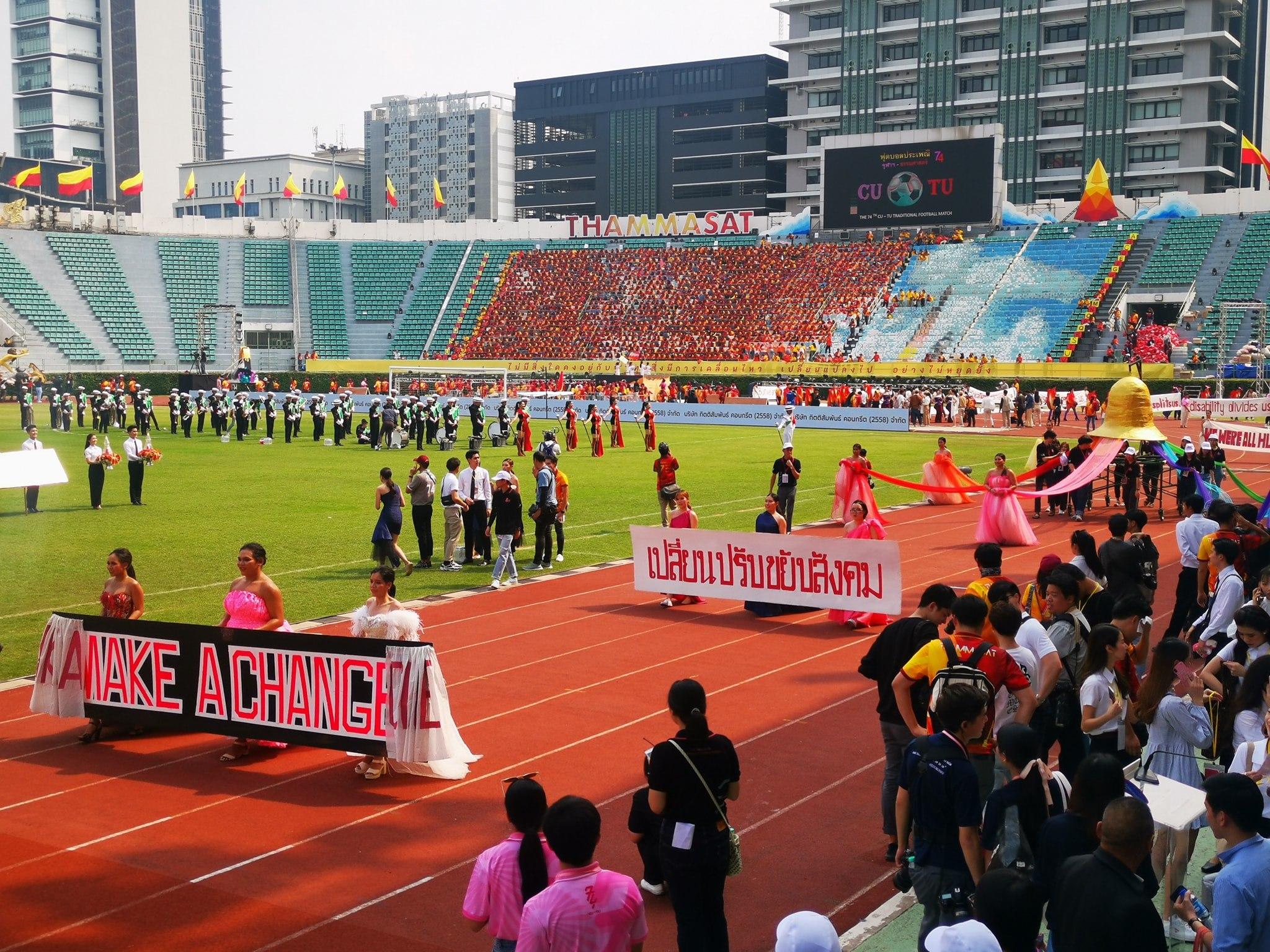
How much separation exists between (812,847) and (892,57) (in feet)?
322

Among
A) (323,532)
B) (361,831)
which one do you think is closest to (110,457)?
(323,532)

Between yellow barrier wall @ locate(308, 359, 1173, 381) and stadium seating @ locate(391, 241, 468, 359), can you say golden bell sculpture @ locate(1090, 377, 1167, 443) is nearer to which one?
yellow barrier wall @ locate(308, 359, 1173, 381)

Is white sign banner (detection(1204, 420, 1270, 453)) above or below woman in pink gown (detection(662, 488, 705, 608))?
above

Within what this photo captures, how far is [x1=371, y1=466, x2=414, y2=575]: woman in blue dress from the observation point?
17.3m

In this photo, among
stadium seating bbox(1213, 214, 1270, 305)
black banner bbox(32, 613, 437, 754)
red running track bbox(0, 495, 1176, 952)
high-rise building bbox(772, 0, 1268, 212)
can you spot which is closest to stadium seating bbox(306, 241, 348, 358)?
high-rise building bbox(772, 0, 1268, 212)

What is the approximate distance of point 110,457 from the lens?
2661cm

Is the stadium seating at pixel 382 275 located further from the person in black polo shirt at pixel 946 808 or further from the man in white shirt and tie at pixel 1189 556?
the person in black polo shirt at pixel 946 808

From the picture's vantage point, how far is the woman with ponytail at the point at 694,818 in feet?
19.7

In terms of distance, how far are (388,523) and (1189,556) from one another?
401 inches

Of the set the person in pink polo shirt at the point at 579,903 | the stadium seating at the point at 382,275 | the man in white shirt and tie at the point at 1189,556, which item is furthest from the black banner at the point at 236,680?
the stadium seating at the point at 382,275

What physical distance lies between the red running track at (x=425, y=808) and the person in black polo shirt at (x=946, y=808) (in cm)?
143

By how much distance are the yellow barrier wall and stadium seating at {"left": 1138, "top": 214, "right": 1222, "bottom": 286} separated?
1074 centimetres

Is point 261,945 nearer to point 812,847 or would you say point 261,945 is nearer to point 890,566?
point 812,847

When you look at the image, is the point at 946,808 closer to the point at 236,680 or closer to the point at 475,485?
the point at 236,680
